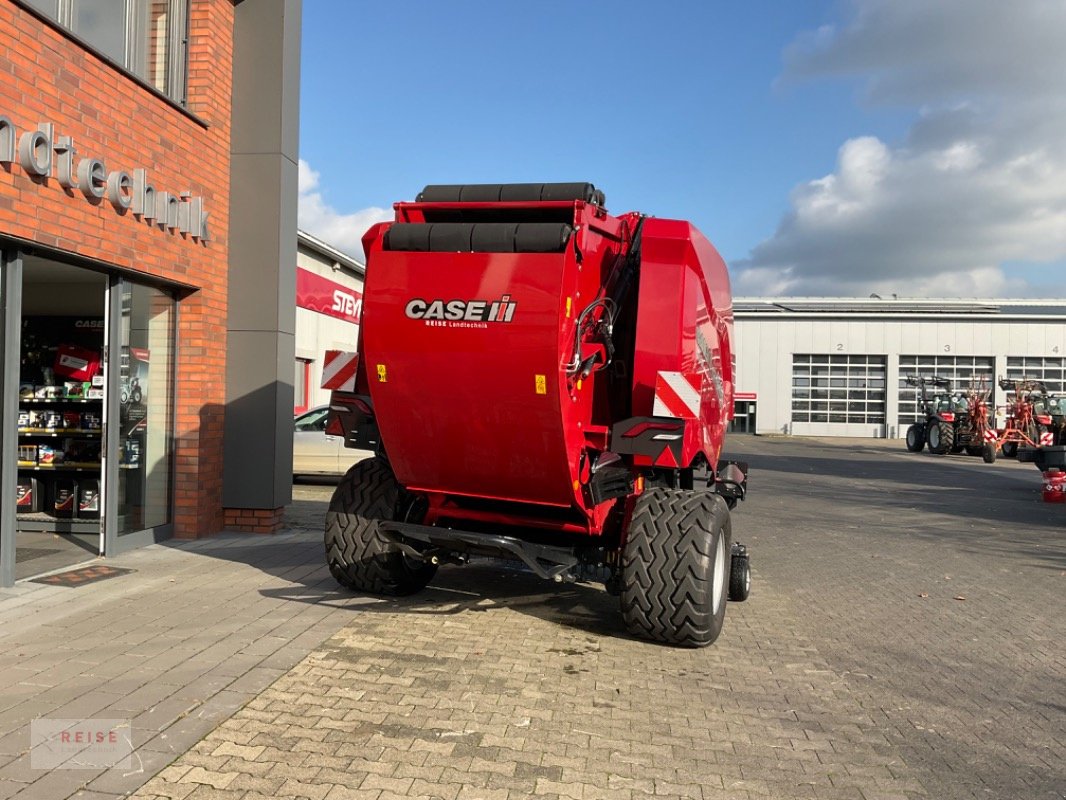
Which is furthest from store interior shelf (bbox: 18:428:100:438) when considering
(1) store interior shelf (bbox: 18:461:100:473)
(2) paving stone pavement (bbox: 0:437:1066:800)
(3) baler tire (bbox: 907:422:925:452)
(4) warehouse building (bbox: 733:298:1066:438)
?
(4) warehouse building (bbox: 733:298:1066:438)

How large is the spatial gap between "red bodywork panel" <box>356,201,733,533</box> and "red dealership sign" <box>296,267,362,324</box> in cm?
1473

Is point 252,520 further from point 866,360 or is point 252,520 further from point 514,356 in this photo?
point 866,360

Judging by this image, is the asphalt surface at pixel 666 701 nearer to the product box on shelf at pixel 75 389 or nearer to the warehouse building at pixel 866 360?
the product box on shelf at pixel 75 389

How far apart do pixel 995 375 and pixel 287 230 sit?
4323cm

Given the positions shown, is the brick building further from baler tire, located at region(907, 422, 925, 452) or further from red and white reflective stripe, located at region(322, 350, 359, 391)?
baler tire, located at region(907, 422, 925, 452)

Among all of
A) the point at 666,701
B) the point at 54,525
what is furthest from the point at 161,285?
the point at 666,701

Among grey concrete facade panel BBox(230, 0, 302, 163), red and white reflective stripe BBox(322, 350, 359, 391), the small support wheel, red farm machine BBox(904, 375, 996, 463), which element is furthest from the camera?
red farm machine BBox(904, 375, 996, 463)

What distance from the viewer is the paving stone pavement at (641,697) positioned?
384cm

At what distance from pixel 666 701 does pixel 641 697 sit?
0.46ft

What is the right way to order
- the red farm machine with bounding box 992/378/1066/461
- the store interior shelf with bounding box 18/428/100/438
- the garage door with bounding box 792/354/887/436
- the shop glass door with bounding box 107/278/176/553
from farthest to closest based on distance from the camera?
1. the garage door with bounding box 792/354/887/436
2. the red farm machine with bounding box 992/378/1066/461
3. the store interior shelf with bounding box 18/428/100/438
4. the shop glass door with bounding box 107/278/176/553

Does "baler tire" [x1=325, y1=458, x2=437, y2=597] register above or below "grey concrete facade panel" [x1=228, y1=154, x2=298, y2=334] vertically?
below

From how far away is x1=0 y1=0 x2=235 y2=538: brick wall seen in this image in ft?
20.7

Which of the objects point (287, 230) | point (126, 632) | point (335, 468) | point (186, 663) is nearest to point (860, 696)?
point (186, 663)

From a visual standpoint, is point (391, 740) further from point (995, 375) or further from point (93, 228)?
point (995, 375)
